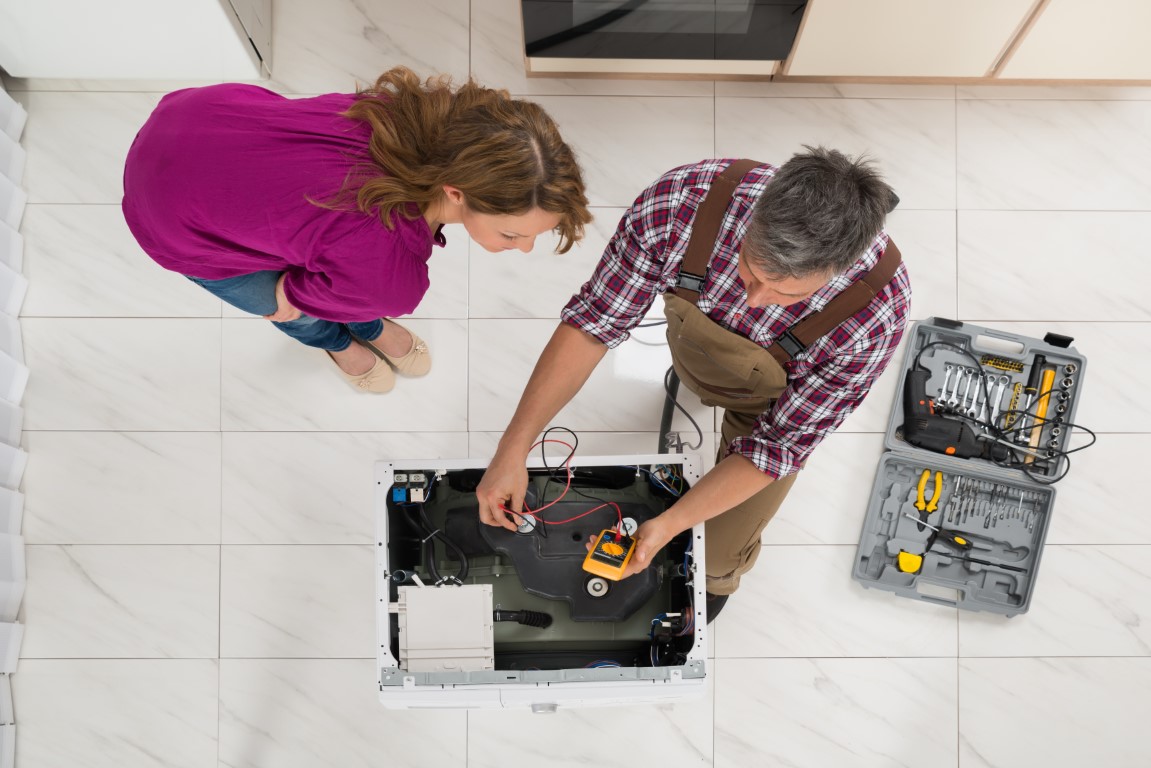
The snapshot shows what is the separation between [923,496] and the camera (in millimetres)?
2174

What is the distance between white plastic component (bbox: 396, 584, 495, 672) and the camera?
1431 millimetres

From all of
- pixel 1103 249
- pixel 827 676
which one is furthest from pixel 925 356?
pixel 827 676

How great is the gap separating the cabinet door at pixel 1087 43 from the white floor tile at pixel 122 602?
2.55 meters

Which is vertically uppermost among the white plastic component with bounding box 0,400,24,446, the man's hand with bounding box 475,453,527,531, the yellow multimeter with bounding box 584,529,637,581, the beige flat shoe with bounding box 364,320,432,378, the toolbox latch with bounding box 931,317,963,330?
the man's hand with bounding box 475,453,527,531

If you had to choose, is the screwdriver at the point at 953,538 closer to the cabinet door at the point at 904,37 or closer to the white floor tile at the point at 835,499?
the white floor tile at the point at 835,499

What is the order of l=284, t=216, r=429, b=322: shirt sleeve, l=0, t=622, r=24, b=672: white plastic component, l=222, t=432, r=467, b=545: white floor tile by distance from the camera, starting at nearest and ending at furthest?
l=284, t=216, r=429, b=322: shirt sleeve → l=0, t=622, r=24, b=672: white plastic component → l=222, t=432, r=467, b=545: white floor tile

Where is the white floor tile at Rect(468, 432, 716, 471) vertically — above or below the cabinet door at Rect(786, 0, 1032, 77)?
below

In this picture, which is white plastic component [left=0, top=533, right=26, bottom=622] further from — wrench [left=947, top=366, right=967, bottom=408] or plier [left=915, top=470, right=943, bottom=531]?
wrench [left=947, top=366, right=967, bottom=408]

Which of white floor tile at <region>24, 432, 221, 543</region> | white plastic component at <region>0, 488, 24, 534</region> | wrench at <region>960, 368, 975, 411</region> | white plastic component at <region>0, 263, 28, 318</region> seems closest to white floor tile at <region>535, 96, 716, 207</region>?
wrench at <region>960, 368, 975, 411</region>

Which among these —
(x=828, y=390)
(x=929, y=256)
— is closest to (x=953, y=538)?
(x=929, y=256)

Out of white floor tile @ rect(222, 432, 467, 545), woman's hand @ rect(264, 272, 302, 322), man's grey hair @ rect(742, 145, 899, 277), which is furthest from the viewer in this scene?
white floor tile @ rect(222, 432, 467, 545)

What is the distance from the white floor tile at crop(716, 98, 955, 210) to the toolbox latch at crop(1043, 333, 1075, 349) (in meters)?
0.46

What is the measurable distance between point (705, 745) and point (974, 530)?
944 millimetres

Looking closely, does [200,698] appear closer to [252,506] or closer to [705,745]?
[252,506]
